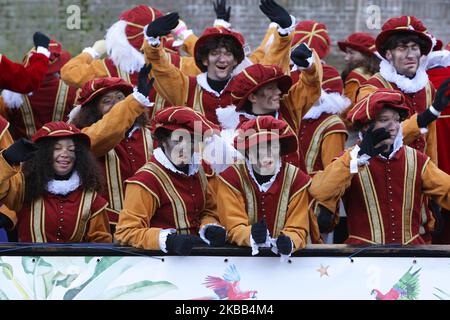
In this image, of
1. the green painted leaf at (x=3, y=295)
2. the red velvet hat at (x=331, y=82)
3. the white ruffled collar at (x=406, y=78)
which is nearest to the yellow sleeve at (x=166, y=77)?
the red velvet hat at (x=331, y=82)

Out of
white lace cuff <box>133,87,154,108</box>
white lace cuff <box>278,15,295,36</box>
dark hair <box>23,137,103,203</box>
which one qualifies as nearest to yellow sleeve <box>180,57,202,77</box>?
white lace cuff <box>278,15,295,36</box>

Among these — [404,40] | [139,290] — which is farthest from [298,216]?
[404,40]

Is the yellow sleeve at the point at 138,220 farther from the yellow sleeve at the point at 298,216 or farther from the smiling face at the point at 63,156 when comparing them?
the yellow sleeve at the point at 298,216

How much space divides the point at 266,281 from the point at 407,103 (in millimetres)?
2225

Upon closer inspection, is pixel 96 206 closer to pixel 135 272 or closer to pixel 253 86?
pixel 135 272

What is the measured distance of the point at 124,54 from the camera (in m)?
8.58

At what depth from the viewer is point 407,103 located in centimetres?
784

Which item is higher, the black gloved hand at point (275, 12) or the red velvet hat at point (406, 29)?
the black gloved hand at point (275, 12)

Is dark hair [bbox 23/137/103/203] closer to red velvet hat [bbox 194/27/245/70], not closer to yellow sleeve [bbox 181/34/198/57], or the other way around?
red velvet hat [bbox 194/27/245/70]

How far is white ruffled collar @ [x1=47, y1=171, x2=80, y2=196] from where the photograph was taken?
6.72 metres

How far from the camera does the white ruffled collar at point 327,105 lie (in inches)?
312

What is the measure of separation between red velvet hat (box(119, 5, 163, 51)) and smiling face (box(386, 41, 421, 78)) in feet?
5.95
